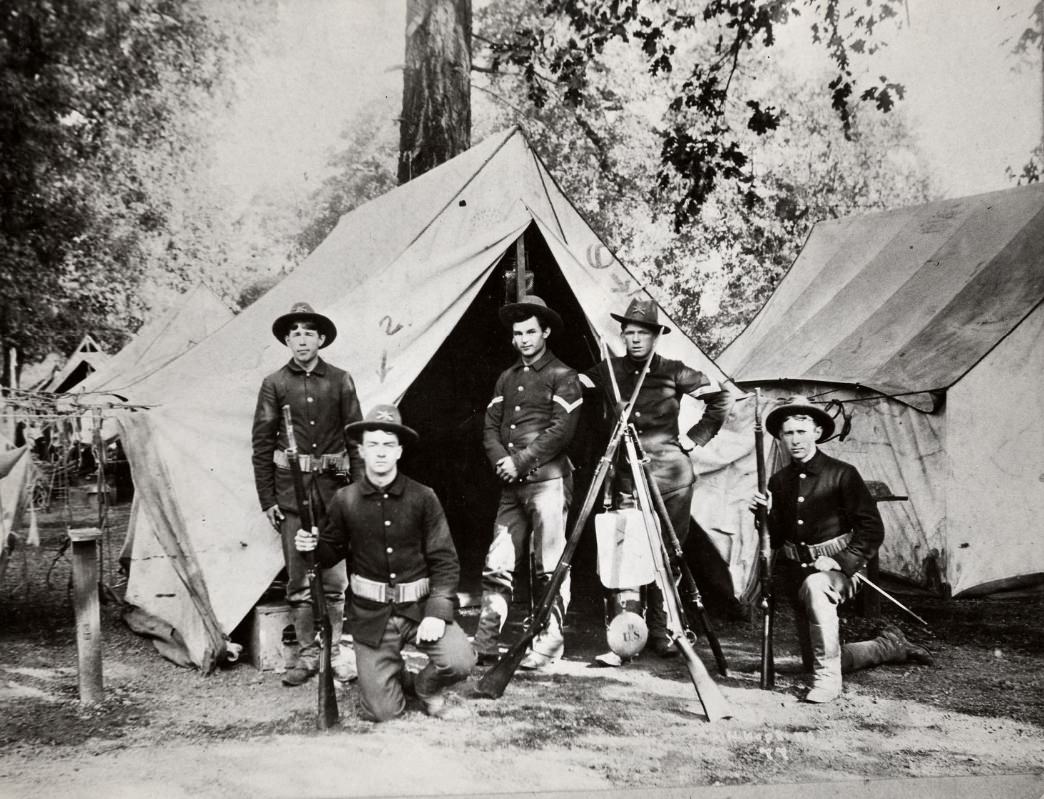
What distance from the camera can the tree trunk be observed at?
14.4 ft

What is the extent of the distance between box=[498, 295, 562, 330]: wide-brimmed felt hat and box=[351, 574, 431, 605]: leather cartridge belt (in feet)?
4.91

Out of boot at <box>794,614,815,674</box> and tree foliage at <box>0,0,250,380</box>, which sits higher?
tree foliage at <box>0,0,250,380</box>

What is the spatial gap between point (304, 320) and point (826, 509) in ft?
8.43

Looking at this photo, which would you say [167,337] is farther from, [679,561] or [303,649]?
[679,561]

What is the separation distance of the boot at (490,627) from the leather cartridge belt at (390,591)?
0.68 metres

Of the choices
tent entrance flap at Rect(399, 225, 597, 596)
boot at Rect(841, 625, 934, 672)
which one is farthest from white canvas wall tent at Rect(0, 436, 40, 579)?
boot at Rect(841, 625, 934, 672)

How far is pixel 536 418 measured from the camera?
13.5ft

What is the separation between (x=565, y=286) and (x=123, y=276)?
8.71ft

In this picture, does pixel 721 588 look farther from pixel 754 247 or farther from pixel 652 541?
pixel 754 247

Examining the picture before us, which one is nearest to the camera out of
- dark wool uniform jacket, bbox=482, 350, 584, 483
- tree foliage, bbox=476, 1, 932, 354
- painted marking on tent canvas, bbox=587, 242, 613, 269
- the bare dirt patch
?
the bare dirt patch

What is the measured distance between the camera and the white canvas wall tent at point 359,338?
148 inches

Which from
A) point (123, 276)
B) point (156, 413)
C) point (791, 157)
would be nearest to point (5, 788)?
point (156, 413)

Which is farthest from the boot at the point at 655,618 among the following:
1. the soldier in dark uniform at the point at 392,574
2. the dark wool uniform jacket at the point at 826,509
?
the soldier in dark uniform at the point at 392,574

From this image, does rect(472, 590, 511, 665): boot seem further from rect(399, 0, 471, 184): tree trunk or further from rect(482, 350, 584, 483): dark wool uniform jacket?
rect(399, 0, 471, 184): tree trunk
